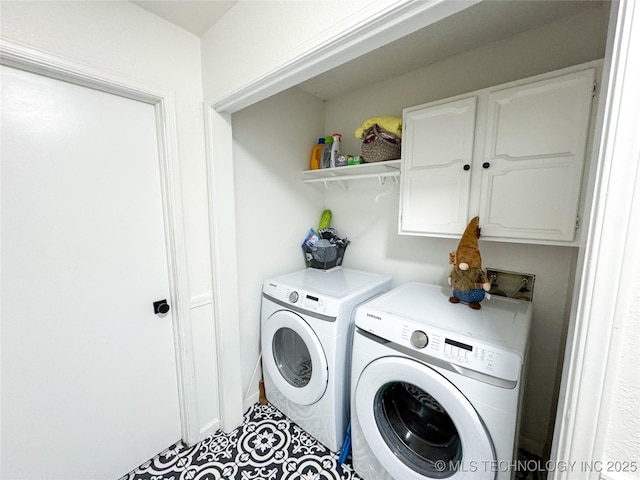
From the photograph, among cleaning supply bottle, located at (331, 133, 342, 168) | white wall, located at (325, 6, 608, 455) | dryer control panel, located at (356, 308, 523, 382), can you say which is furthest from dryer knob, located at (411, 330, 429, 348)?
cleaning supply bottle, located at (331, 133, 342, 168)

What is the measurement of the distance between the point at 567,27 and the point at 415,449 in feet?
6.81

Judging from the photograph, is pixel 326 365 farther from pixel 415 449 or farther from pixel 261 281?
pixel 261 281

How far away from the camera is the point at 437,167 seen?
1397 mm

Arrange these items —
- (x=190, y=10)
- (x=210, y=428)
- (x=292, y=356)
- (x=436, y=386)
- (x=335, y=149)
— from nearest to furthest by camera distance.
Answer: (x=436, y=386)
(x=190, y=10)
(x=210, y=428)
(x=292, y=356)
(x=335, y=149)

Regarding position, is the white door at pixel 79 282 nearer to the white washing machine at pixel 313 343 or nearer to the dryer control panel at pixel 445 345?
the white washing machine at pixel 313 343

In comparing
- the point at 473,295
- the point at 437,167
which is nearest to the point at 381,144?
the point at 437,167

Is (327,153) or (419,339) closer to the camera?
(419,339)

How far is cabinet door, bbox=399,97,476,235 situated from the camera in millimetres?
1314

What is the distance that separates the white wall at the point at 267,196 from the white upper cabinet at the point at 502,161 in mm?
854

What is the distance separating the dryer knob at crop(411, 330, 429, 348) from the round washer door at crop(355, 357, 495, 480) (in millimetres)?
72

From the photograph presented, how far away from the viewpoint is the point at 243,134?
169cm

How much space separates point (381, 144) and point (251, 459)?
1.98 metres

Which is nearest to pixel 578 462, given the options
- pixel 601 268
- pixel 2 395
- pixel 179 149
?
pixel 601 268

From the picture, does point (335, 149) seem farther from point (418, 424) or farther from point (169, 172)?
point (418, 424)
